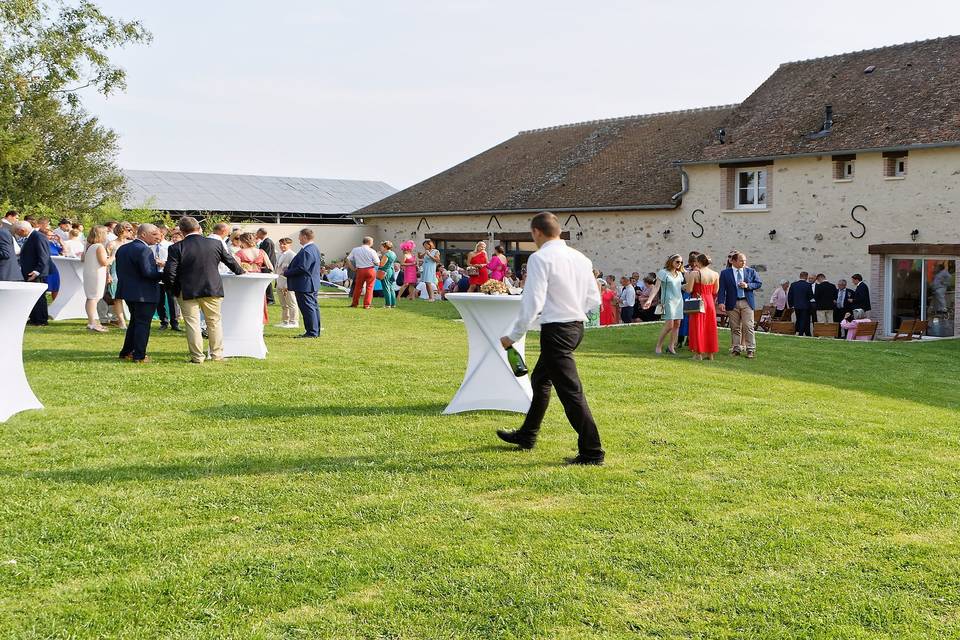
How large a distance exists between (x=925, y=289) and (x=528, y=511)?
65.0 feet

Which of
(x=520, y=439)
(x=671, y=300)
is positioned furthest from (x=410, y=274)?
(x=520, y=439)

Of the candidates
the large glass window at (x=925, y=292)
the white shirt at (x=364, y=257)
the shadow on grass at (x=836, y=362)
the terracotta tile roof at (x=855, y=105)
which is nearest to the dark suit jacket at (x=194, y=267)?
the shadow on grass at (x=836, y=362)

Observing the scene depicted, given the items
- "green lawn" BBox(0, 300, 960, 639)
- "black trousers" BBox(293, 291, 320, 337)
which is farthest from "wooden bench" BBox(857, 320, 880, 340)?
"black trousers" BBox(293, 291, 320, 337)

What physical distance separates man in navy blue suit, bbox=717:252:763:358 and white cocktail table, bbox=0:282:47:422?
9552 mm

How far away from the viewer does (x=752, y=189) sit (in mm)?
25375

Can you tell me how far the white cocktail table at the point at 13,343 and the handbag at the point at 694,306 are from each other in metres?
8.55

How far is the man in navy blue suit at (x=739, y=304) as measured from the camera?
13.6 m

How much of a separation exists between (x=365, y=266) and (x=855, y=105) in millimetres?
13842

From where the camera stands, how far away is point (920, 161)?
21766mm

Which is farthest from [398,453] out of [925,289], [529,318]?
[925,289]

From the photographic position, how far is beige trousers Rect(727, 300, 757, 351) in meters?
13.6

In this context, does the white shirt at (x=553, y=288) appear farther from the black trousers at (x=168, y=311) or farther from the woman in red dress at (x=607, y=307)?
the woman in red dress at (x=607, y=307)

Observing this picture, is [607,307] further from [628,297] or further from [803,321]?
[803,321]

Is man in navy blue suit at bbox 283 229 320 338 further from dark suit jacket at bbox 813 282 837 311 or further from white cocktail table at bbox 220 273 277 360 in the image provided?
dark suit jacket at bbox 813 282 837 311
